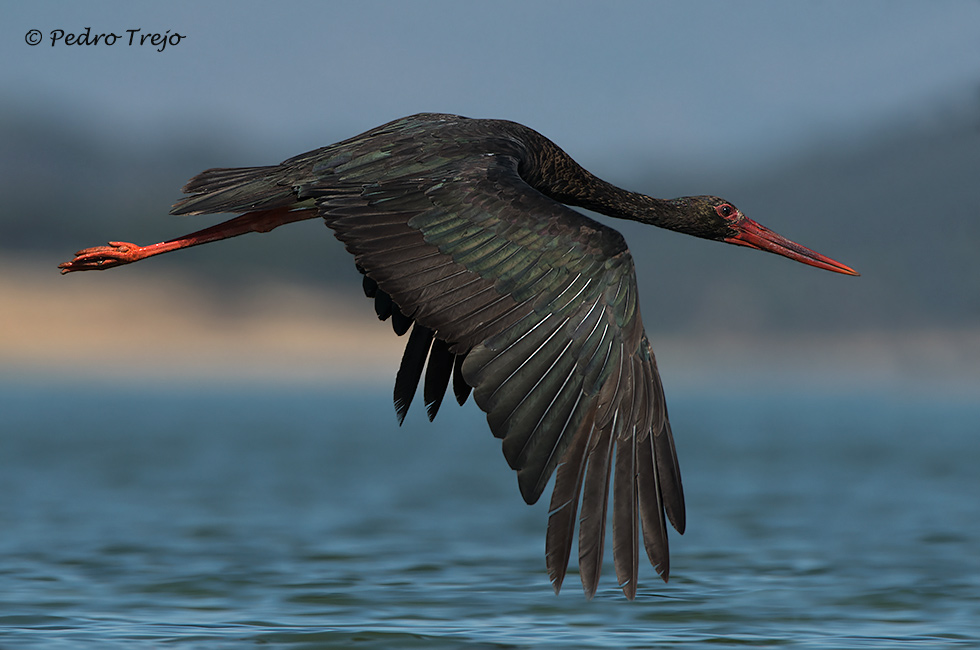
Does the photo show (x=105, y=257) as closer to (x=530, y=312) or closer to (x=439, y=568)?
(x=530, y=312)

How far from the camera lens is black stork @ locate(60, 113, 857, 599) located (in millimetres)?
6742

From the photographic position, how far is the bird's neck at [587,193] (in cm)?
973

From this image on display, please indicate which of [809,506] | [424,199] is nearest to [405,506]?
[809,506]

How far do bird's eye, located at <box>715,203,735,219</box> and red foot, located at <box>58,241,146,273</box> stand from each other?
431cm

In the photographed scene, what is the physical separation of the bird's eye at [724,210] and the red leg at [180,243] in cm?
326

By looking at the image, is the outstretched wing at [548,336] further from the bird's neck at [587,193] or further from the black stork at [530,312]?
the bird's neck at [587,193]

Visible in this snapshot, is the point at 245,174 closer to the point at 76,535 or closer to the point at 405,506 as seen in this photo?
the point at 76,535

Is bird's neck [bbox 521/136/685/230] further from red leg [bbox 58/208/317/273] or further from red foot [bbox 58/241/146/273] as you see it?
red foot [bbox 58/241/146/273]

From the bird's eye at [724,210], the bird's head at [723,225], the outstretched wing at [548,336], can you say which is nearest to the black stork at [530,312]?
the outstretched wing at [548,336]

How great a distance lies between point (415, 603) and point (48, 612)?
2.79 m

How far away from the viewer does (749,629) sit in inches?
401

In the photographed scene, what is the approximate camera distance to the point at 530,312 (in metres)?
7.05

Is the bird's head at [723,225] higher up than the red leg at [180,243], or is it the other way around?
the bird's head at [723,225]

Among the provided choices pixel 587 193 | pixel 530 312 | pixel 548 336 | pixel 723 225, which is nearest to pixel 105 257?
pixel 587 193
